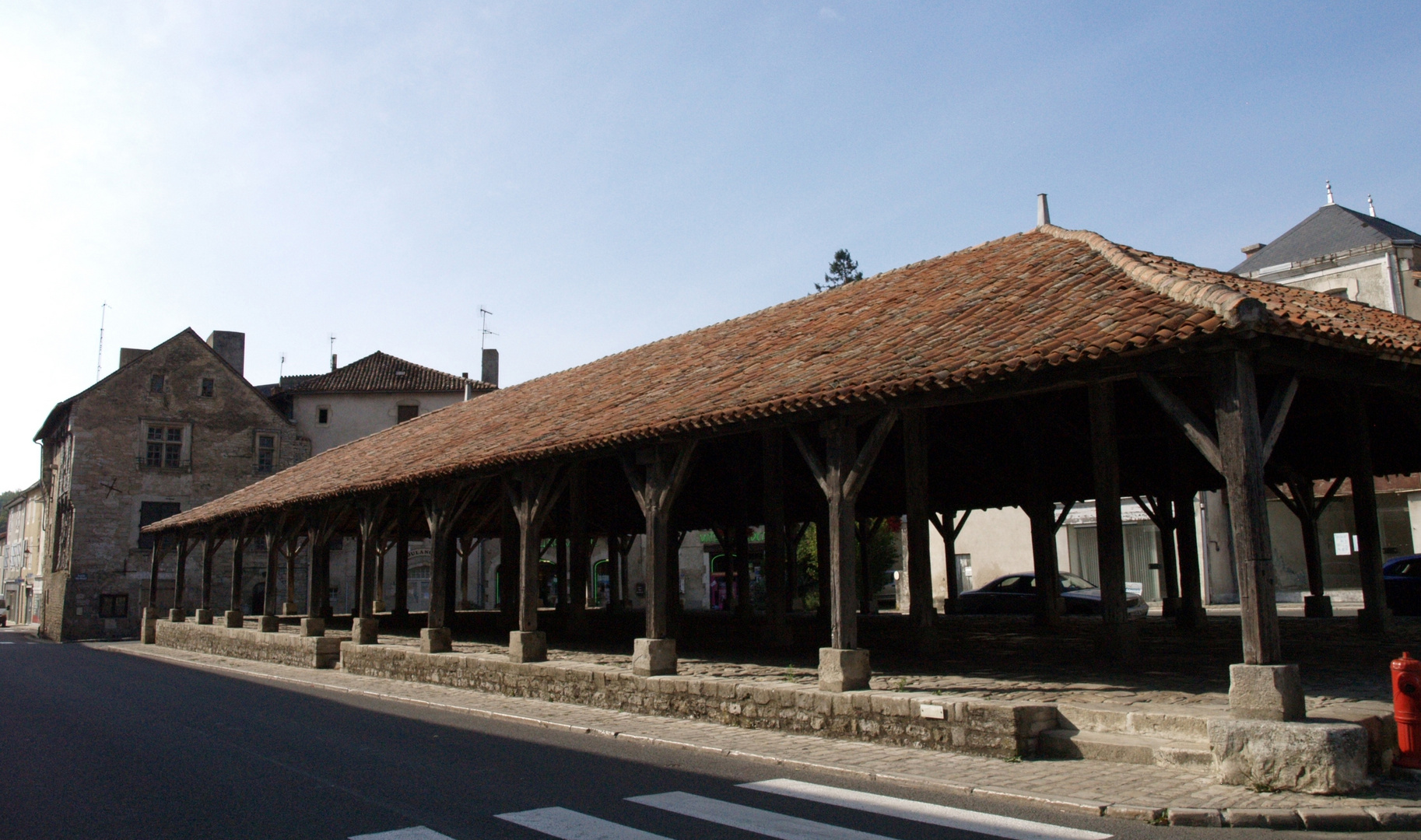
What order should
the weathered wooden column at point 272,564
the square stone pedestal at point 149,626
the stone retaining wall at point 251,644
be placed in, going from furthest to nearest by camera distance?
the square stone pedestal at point 149,626
the weathered wooden column at point 272,564
the stone retaining wall at point 251,644

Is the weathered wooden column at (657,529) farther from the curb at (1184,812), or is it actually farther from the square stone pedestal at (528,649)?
the curb at (1184,812)

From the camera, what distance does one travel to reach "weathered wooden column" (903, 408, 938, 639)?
10.2 m

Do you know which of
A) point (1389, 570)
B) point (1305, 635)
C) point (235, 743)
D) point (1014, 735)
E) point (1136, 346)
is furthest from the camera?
point (1389, 570)

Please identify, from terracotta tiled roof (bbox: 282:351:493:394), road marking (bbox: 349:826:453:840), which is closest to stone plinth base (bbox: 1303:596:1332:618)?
road marking (bbox: 349:826:453:840)

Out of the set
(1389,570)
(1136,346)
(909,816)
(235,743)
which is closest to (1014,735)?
(909,816)

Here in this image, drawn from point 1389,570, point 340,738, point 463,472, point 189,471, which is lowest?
point 340,738

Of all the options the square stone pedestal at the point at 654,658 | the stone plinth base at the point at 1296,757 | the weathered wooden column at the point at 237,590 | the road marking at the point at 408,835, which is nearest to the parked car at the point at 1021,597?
the square stone pedestal at the point at 654,658

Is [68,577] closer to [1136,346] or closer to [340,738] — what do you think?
[340,738]

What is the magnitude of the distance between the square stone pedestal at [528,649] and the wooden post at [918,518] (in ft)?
14.6

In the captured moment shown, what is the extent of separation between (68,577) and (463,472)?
25.2 metres

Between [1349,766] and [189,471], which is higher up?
[189,471]

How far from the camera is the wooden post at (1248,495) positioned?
5.94 meters

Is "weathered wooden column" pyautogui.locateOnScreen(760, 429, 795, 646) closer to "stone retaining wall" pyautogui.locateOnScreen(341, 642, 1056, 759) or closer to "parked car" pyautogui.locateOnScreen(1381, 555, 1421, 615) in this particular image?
"stone retaining wall" pyautogui.locateOnScreen(341, 642, 1056, 759)

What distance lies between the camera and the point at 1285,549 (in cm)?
2391
